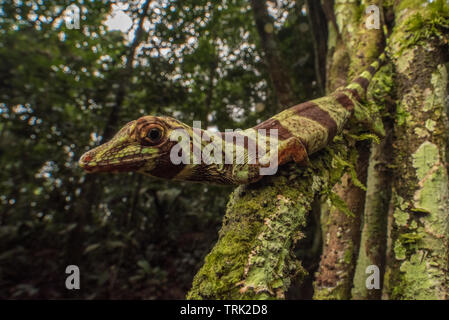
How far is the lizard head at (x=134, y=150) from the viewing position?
167cm

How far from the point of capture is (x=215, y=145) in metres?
2.00

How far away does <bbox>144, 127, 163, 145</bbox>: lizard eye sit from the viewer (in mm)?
1697

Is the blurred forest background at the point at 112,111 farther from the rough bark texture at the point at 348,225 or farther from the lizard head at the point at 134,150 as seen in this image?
the lizard head at the point at 134,150

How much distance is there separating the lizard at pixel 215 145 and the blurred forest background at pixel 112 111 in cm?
292

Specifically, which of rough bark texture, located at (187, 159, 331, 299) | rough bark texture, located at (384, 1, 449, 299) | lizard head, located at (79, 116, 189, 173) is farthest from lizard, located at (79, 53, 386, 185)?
rough bark texture, located at (384, 1, 449, 299)

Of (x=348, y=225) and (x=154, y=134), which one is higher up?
(x=154, y=134)

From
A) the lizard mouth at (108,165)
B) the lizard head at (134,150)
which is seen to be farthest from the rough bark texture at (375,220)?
the lizard mouth at (108,165)

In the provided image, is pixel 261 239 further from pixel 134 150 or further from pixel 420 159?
pixel 420 159

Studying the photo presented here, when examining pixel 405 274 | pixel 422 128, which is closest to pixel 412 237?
pixel 405 274

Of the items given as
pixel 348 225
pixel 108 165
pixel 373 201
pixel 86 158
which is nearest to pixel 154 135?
pixel 108 165

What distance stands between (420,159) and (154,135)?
270cm

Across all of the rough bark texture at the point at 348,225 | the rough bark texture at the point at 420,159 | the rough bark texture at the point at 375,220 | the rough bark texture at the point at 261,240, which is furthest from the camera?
the rough bark texture at the point at 375,220

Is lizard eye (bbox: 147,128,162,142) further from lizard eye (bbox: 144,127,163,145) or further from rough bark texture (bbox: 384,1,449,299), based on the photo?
rough bark texture (bbox: 384,1,449,299)
